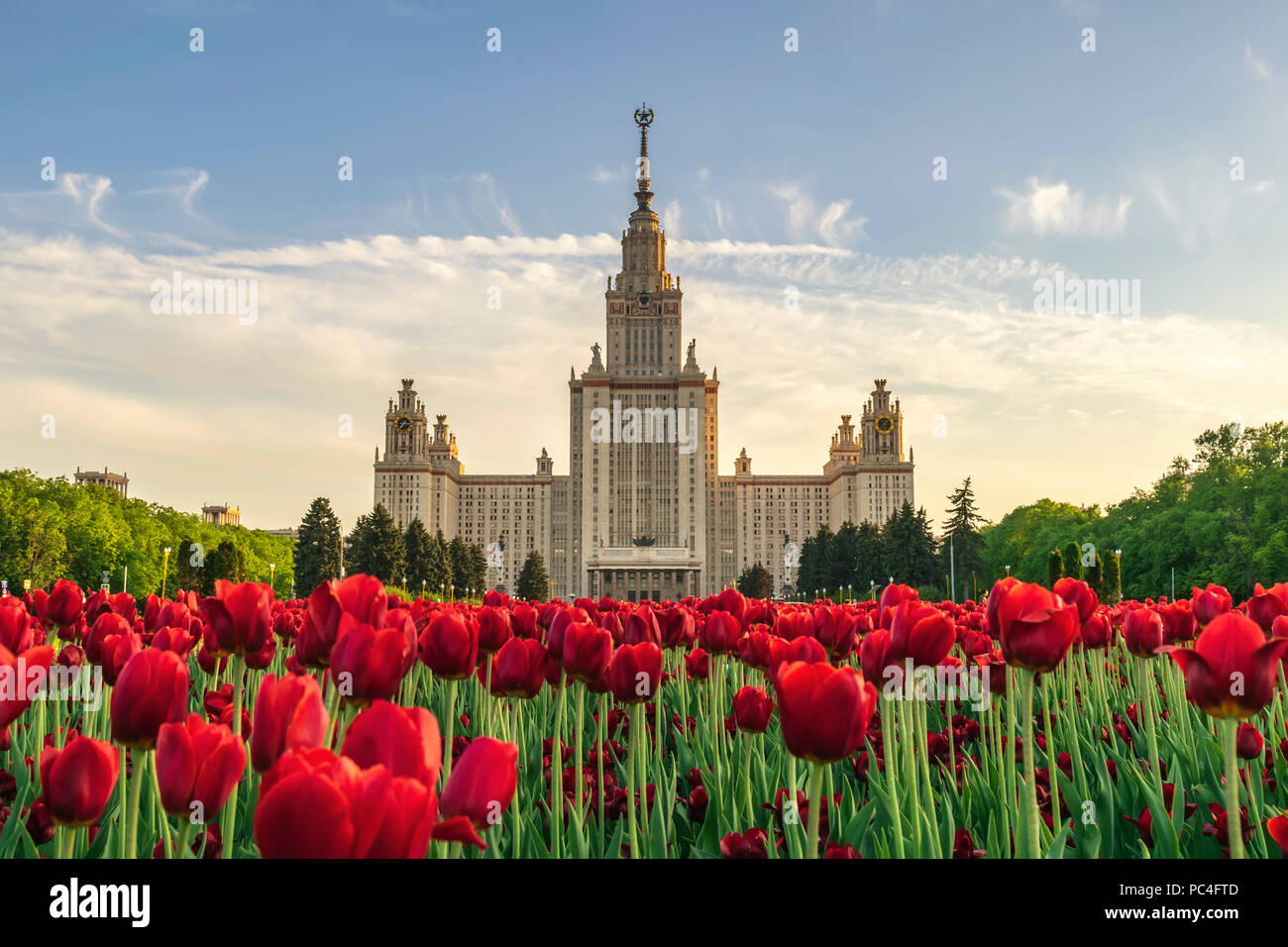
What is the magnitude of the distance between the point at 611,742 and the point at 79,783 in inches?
103

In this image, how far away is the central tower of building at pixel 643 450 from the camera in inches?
4459

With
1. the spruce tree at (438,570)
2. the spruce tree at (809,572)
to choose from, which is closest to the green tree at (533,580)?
the spruce tree at (438,570)

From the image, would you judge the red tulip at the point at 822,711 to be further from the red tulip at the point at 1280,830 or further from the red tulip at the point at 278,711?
the red tulip at the point at 278,711

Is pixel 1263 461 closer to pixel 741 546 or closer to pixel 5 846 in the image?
pixel 5 846

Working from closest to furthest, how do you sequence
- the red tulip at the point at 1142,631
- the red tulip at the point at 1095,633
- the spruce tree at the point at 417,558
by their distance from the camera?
1. the red tulip at the point at 1142,631
2. the red tulip at the point at 1095,633
3. the spruce tree at the point at 417,558

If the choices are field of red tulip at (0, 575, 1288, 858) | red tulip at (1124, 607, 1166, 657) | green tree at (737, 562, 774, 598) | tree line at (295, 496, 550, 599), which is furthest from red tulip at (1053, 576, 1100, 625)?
green tree at (737, 562, 774, 598)

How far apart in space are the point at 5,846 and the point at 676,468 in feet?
374

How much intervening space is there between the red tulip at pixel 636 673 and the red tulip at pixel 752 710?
18.6 inches

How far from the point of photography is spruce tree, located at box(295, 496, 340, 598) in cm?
5294

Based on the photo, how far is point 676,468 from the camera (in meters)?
116

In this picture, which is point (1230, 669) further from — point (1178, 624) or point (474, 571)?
point (474, 571)

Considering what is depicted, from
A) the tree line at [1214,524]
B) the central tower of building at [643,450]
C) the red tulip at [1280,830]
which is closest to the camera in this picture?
the red tulip at [1280,830]

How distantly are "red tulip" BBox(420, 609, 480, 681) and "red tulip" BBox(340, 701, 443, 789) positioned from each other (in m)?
1.25

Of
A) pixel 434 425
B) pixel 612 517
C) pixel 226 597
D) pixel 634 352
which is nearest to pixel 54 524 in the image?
pixel 226 597
